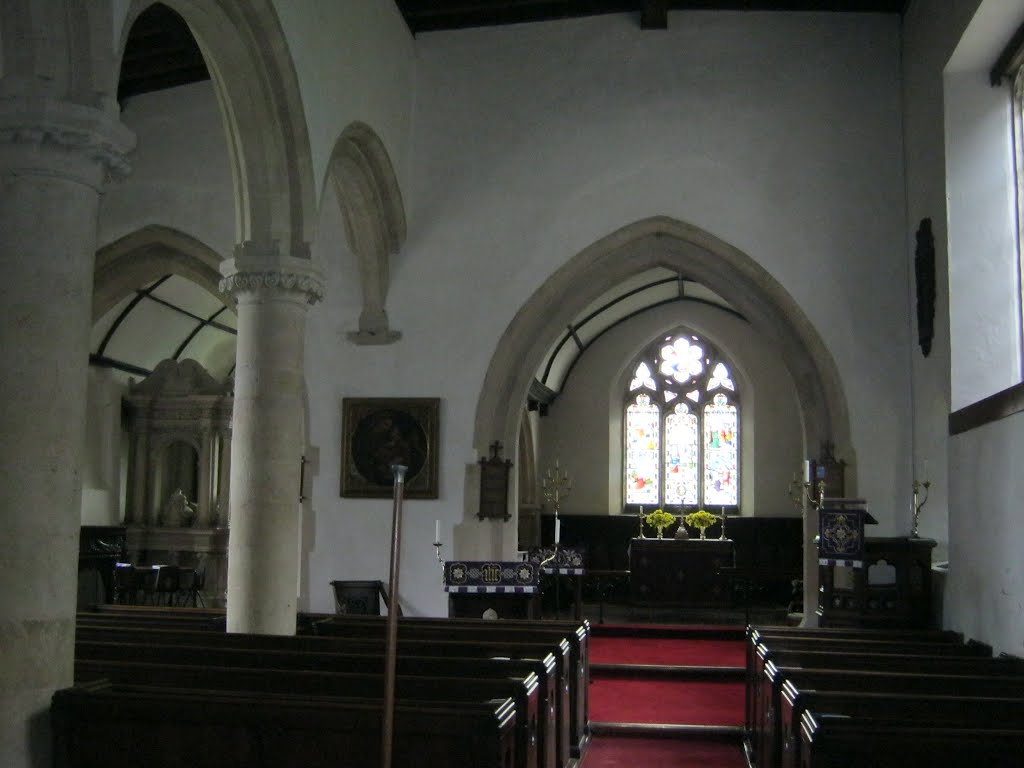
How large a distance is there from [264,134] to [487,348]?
3.68 meters

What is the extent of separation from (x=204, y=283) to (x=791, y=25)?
20.0 ft

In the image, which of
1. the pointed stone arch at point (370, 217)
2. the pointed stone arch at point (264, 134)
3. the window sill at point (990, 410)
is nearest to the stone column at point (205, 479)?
the pointed stone arch at point (370, 217)

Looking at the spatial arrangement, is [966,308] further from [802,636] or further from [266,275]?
[266,275]

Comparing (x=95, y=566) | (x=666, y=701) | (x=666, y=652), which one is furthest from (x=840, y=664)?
(x=95, y=566)

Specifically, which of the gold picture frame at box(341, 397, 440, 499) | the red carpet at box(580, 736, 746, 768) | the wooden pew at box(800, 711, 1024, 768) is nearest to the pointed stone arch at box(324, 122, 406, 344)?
the gold picture frame at box(341, 397, 440, 499)

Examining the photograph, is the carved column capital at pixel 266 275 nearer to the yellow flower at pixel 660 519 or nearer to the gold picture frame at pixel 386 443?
the gold picture frame at pixel 386 443

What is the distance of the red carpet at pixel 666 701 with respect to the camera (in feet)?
24.5

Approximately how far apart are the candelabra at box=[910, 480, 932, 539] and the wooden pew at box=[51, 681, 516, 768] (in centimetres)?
641

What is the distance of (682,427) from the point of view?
16.9 metres

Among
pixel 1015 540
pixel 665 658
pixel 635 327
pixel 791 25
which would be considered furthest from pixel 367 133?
pixel 635 327

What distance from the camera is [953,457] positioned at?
6.88 metres

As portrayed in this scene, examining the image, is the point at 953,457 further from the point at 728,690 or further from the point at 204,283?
the point at 204,283

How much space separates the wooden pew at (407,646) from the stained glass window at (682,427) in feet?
36.8

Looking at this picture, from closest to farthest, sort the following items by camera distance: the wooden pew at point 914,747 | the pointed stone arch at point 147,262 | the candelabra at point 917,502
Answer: the wooden pew at point 914,747 → the candelabra at point 917,502 → the pointed stone arch at point 147,262
